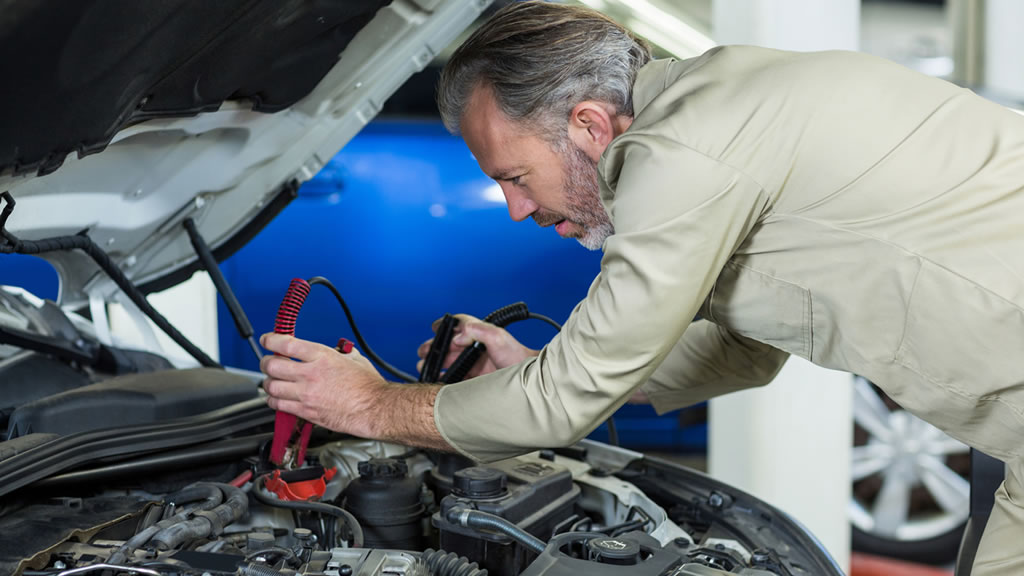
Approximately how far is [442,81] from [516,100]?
0.17 metres

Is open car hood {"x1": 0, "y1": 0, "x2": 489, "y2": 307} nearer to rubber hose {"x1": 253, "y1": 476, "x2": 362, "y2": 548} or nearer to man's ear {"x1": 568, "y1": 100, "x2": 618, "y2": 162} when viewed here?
man's ear {"x1": 568, "y1": 100, "x2": 618, "y2": 162}

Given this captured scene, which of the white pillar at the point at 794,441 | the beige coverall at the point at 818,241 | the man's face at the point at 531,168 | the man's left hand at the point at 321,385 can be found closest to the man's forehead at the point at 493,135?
the man's face at the point at 531,168

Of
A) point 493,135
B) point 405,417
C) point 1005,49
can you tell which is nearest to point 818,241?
point 493,135

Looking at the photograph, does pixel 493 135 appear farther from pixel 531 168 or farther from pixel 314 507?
pixel 314 507

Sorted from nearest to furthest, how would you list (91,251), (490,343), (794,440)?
1. (490,343)
2. (91,251)
3. (794,440)

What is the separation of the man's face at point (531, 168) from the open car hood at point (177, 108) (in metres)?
0.29

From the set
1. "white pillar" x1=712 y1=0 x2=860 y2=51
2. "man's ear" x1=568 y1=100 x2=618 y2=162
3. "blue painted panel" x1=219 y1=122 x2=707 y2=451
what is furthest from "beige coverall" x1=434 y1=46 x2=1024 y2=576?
"blue painted panel" x1=219 y1=122 x2=707 y2=451

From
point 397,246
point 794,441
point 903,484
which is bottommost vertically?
point 903,484

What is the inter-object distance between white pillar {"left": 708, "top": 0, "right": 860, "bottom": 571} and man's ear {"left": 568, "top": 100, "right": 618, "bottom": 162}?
59.4 inches

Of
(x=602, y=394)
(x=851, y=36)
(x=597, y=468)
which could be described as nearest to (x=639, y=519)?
(x=597, y=468)

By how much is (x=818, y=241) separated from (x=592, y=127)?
372mm

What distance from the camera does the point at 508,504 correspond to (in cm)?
138

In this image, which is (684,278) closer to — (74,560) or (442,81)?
(442,81)

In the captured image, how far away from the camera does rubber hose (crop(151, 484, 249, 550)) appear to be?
45.3 inches
